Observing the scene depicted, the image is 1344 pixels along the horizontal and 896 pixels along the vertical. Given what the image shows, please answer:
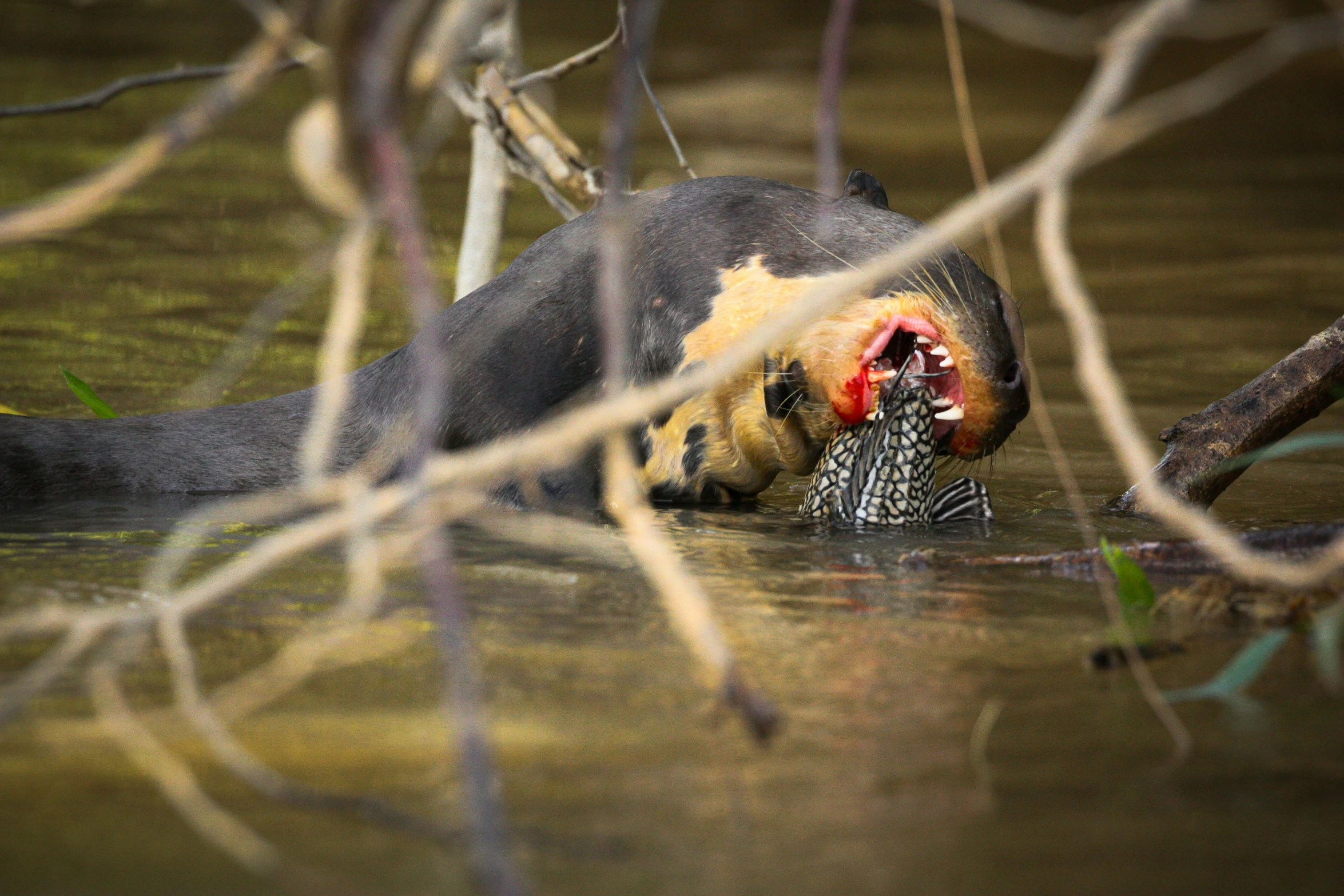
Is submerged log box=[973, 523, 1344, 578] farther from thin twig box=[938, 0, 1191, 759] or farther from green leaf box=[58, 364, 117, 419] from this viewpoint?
green leaf box=[58, 364, 117, 419]

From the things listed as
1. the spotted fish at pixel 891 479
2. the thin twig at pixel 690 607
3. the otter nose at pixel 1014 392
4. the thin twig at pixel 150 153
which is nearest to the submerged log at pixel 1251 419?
the otter nose at pixel 1014 392

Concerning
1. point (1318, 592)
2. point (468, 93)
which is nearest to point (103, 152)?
point (468, 93)

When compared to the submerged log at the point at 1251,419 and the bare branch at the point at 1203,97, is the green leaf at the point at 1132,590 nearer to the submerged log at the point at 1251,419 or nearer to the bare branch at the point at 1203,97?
the submerged log at the point at 1251,419

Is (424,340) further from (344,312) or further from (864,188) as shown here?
(864,188)

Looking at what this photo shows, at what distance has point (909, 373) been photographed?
355 centimetres

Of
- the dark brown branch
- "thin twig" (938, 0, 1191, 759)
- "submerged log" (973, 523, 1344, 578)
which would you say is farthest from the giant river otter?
the dark brown branch

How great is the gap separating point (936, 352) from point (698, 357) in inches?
20.1

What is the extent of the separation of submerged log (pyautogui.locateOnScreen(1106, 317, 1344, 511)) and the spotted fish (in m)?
0.40

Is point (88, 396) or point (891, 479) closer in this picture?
point (891, 479)

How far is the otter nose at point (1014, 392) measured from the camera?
3.56 metres

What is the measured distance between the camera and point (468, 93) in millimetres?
4969

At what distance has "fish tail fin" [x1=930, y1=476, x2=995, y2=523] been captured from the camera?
355 centimetres

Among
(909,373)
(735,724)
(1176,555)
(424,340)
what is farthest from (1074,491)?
(909,373)

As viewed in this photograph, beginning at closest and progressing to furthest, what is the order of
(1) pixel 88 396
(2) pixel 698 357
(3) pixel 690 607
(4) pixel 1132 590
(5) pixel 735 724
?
(3) pixel 690 607
(5) pixel 735 724
(4) pixel 1132 590
(2) pixel 698 357
(1) pixel 88 396
